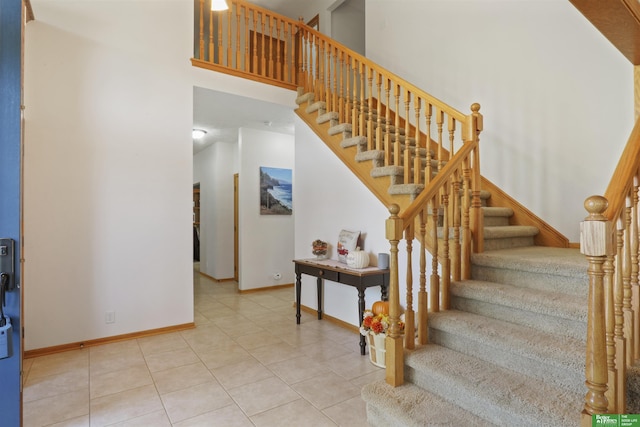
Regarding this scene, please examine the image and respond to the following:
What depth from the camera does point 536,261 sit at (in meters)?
2.31

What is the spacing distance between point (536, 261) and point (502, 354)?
2.48ft

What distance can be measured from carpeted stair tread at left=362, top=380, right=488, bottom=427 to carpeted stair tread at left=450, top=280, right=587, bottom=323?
2.43 ft

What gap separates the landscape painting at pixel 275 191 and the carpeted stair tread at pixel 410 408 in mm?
4283

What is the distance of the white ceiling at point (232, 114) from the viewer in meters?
4.41

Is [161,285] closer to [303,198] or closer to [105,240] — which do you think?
[105,240]

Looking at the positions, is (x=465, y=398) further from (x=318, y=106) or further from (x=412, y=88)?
(x=318, y=106)

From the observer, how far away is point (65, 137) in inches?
131

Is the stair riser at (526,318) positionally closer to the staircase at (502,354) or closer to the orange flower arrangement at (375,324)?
the staircase at (502,354)

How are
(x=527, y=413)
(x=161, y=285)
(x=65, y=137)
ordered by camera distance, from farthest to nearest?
(x=161, y=285), (x=65, y=137), (x=527, y=413)

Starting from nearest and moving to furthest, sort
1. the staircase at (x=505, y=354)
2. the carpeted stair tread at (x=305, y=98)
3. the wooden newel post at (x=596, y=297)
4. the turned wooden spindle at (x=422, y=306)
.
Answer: the wooden newel post at (x=596, y=297), the staircase at (x=505, y=354), the turned wooden spindle at (x=422, y=306), the carpeted stair tread at (x=305, y=98)

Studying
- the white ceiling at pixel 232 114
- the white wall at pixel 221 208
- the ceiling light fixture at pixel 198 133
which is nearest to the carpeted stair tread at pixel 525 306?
the white ceiling at pixel 232 114

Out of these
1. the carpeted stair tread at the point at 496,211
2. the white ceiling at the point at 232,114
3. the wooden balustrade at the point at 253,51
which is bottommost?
the carpeted stair tread at the point at 496,211

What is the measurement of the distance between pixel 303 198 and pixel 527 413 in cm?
348

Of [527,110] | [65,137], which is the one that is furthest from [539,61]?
[65,137]
